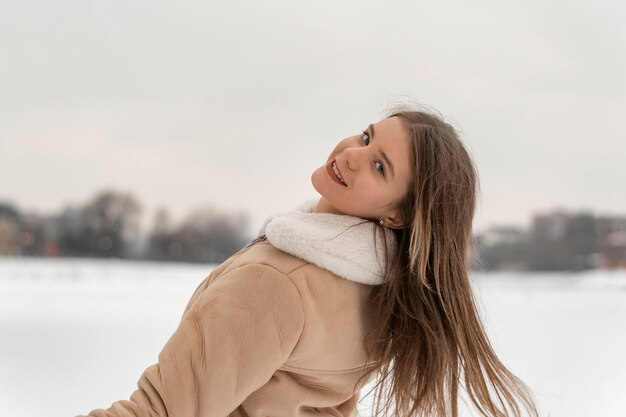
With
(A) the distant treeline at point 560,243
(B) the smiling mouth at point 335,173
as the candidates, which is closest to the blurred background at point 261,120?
(A) the distant treeline at point 560,243

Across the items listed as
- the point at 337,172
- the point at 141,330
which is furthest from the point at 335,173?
the point at 141,330

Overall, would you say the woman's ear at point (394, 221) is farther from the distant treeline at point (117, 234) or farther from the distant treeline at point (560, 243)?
the distant treeline at point (560, 243)

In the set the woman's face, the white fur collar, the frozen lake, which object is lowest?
the frozen lake

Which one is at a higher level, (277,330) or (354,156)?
(354,156)

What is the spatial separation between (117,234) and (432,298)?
3.29 m

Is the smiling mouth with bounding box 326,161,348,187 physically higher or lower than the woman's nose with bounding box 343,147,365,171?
lower

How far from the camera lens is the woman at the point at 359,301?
3.72 ft

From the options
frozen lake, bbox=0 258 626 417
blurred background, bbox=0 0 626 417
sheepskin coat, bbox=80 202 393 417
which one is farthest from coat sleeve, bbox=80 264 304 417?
blurred background, bbox=0 0 626 417

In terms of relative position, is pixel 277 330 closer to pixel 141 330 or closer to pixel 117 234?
pixel 141 330

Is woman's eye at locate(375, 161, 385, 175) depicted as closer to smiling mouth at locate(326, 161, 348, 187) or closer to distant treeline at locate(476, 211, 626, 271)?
smiling mouth at locate(326, 161, 348, 187)

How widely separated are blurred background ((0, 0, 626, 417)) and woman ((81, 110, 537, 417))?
260 centimetres

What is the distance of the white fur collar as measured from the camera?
3.94 ft

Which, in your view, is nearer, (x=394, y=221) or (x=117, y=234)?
(x=394, y=221)

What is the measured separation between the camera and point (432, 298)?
1.26 m
